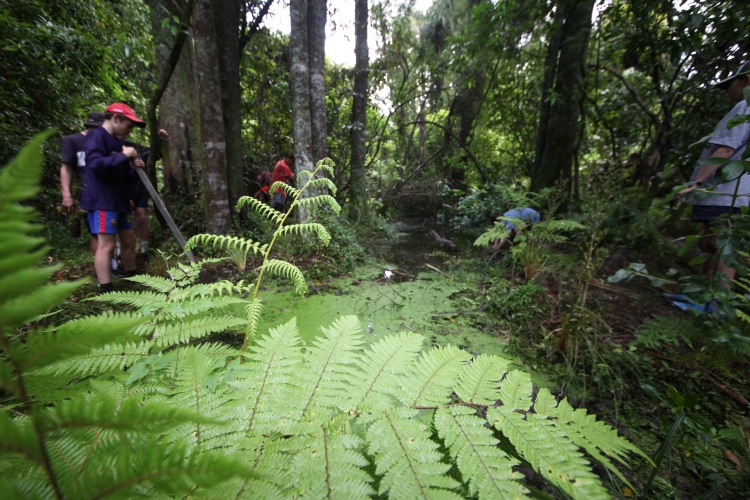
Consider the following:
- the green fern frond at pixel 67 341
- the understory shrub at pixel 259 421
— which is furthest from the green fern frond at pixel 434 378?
the green fern frond at pixel 67 341

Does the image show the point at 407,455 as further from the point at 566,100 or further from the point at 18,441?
the point at 566,100

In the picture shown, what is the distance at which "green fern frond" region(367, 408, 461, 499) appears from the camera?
461mm

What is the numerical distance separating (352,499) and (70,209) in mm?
3287

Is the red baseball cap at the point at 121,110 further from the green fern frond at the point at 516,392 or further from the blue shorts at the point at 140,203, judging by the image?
the green fern frond at the point at 516,392

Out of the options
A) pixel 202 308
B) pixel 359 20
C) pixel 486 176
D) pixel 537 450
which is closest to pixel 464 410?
pixel 537 450

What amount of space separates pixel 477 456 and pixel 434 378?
0.17 metres

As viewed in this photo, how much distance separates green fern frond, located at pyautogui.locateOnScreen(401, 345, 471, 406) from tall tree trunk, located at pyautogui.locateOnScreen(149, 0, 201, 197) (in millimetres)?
4092

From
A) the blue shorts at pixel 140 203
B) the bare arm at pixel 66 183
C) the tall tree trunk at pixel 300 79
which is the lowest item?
the blue shorts at pixel 140 203

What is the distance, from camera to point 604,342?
166 cm

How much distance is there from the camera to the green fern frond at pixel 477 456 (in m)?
0.47

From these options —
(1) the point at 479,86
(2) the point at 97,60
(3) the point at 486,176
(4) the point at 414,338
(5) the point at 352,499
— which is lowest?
(5) the point at 352,499

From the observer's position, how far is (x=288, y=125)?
5.59 m

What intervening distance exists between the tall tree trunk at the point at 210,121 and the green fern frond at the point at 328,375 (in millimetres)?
2737

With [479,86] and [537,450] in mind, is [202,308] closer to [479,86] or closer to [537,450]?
[537,450]
